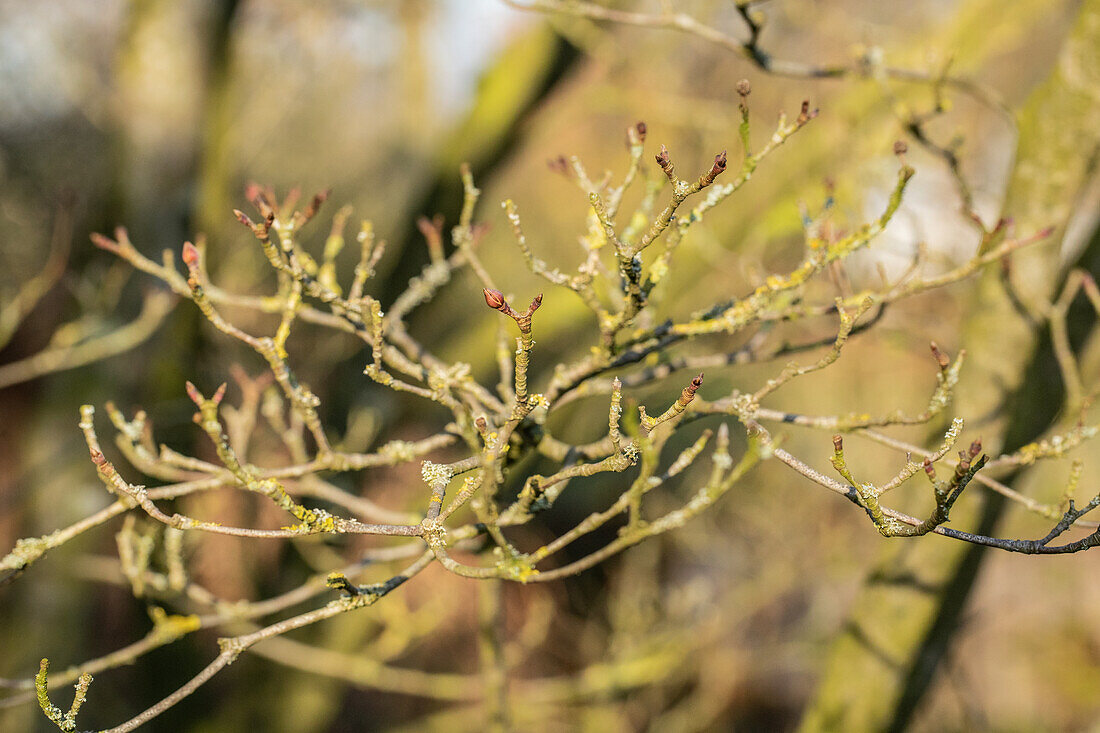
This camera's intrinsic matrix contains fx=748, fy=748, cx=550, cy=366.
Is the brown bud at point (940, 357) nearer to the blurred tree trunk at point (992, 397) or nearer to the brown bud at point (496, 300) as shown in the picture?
the brown bud at point (496, 300)

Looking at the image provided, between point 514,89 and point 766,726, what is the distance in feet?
19.7

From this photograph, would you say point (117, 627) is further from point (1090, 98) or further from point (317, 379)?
point (1090, 98)

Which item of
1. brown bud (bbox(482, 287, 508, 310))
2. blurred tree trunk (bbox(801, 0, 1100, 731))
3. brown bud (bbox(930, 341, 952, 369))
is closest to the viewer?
brown bud (bbox(482, 287, 508, 310))

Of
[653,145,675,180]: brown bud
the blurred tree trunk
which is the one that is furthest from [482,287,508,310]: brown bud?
the blurred tree trunk

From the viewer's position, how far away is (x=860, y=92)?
2.95 metres

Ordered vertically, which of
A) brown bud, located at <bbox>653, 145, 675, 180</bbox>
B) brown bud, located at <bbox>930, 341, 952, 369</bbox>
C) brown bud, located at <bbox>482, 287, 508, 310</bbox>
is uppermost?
brown bud, located at <bbox>653, 145, 675, 180</bbox>

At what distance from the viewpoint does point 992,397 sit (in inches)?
79.2

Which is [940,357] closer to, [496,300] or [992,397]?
[496,300]

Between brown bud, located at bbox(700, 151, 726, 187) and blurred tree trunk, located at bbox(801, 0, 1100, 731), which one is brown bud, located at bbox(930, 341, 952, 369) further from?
blurred tree trunk, located at bbox(801, 0, 1100, 731)

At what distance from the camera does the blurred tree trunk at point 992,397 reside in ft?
6.23

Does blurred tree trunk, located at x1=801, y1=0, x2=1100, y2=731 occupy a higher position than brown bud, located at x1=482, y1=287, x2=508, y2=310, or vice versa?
blurred tree trunk, located at x1=801, y1=0, x2=1100, y2=731

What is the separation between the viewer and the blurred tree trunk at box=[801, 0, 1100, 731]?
74.8 inches

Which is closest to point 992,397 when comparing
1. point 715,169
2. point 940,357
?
point 940,357

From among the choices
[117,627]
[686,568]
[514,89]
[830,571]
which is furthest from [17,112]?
[830,571]
